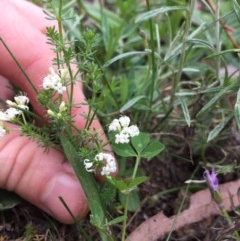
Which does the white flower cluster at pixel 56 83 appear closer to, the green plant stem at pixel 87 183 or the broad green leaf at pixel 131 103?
the green plant stem at pixel 87 183

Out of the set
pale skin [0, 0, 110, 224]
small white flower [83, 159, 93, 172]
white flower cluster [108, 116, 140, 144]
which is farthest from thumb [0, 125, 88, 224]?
white flower cluster [108, 116, 140, 144]

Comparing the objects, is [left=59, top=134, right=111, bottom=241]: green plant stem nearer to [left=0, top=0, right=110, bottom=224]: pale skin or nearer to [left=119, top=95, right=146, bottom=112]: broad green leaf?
[left=0, top=0, right=110, bottom=224]: pale skin

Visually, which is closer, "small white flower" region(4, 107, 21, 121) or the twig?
"small white flower" region(4, 107, 21, 121)

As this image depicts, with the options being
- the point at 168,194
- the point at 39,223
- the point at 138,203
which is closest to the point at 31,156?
the point at 39,223

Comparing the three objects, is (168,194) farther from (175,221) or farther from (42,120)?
(42,120)

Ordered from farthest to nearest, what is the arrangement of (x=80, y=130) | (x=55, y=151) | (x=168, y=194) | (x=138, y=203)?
1. (x=168, y=194)
2. (x=138, y=203)
3. (x=55, y=151)
4. (x=80, y=130)
